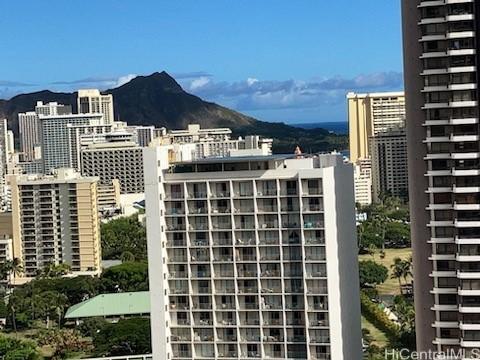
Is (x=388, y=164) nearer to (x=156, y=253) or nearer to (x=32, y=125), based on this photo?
(x=156, y=253)

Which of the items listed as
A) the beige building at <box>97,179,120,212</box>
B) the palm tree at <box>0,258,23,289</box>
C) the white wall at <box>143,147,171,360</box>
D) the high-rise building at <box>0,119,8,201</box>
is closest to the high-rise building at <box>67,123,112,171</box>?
the high-rise building at <box>0,119,8,201</box>

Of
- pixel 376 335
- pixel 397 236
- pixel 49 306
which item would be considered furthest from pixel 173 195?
pixel 397 236

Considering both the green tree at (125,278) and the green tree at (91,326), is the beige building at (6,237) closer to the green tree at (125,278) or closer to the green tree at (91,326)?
the green tree at (125,278)

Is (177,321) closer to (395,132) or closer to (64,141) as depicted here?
(395,132)

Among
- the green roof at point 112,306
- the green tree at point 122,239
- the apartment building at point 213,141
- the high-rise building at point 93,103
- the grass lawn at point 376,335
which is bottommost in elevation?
the grass lawn at point 376,335

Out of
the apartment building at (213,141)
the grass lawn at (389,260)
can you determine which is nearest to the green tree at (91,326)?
the apartment building at (213,141)

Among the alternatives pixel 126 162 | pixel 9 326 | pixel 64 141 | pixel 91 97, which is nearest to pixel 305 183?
pixel 9 326

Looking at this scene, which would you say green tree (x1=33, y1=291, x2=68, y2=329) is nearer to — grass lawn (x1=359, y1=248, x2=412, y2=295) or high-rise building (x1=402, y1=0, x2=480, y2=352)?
grass lawn (x1=359, y1=248, x2=412, y2=295)
